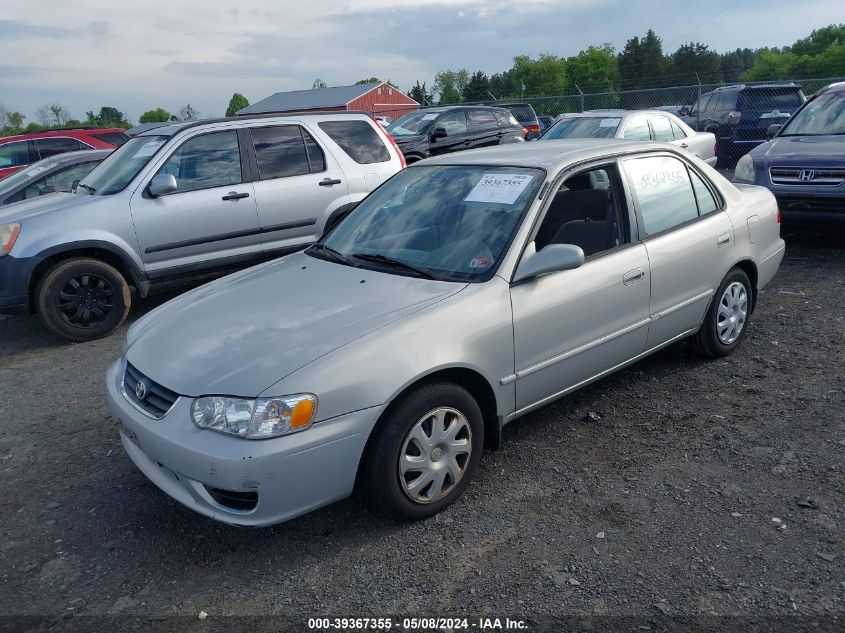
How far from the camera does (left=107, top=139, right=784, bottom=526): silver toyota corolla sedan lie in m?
2.86

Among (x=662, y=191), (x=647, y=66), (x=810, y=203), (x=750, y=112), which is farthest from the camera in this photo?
Answer: (x=647, y=66)

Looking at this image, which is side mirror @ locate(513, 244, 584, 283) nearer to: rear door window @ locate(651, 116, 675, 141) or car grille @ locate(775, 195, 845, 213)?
car grille @ locate(775, 195, 845, 213)

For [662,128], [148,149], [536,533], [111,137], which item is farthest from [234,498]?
[111,137]

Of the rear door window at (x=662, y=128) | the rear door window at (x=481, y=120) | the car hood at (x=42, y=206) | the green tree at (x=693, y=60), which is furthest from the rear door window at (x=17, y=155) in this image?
the green tree at (x=693, y=60)

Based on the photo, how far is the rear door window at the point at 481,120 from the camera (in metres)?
14.8

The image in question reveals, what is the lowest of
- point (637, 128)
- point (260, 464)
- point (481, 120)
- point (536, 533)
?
point (536, 533)

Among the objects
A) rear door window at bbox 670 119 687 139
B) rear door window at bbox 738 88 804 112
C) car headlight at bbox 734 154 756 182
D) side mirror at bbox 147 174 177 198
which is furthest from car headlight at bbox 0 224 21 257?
rear door window at bbox 738 88 804 112

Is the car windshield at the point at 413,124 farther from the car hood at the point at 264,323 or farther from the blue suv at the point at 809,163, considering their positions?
the car hood at the point at 264,323

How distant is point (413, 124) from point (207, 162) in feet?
27.5

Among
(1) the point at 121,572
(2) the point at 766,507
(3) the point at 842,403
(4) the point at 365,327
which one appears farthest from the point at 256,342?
(3) the point at 842,403

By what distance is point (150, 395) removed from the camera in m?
3.16

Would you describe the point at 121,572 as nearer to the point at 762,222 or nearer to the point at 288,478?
the point at 288,478

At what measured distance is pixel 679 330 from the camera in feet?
14.8

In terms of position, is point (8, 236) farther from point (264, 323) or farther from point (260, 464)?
point (260, 464)
